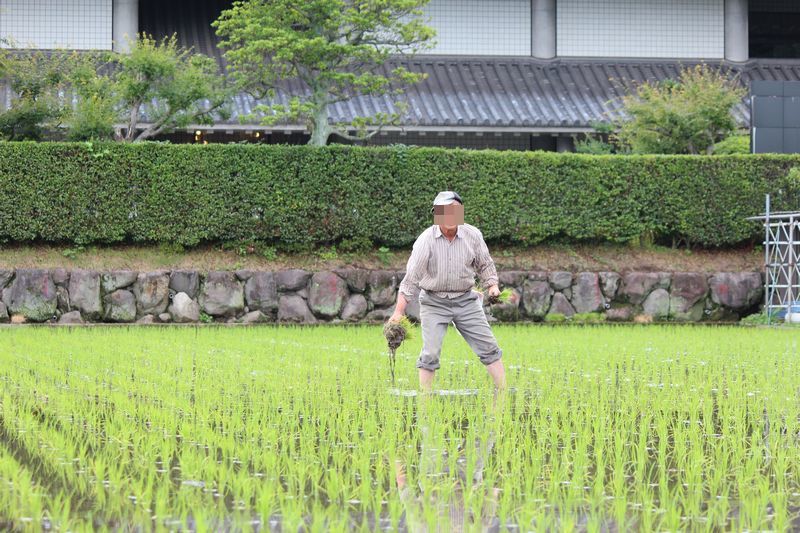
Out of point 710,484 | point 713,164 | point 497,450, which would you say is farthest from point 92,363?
point 713,164

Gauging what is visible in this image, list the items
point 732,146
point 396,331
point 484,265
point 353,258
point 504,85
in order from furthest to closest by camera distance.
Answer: point 504,85 → point 732,146 → point 353,258 → point 396,331 → point 484,265

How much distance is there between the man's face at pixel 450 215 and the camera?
7.19m

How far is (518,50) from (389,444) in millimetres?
18441

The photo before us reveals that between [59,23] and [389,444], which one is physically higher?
[59,23]

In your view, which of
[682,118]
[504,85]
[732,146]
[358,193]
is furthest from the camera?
[504,85]

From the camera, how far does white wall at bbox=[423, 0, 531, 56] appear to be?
893 inches

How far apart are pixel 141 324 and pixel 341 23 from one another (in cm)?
527

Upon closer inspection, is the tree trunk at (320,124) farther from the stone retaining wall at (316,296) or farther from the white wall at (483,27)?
the white wall at (483,27)

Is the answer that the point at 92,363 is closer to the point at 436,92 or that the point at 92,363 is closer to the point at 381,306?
the point at 381,306

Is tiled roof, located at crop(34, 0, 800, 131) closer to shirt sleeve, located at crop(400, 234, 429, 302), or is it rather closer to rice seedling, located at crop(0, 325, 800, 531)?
rice seedling, located at crop(0, 325, 800, 531)

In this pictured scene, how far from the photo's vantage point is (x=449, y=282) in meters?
7.38

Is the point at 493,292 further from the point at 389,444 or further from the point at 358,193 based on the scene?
the point at 358,193

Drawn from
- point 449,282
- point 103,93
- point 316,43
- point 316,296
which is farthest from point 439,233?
point 103,93

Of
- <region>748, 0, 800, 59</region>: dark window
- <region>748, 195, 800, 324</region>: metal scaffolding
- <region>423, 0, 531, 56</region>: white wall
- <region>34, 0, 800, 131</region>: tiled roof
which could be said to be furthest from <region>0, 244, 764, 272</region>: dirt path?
<region>748, 0, 800, 59</region>: dark window
